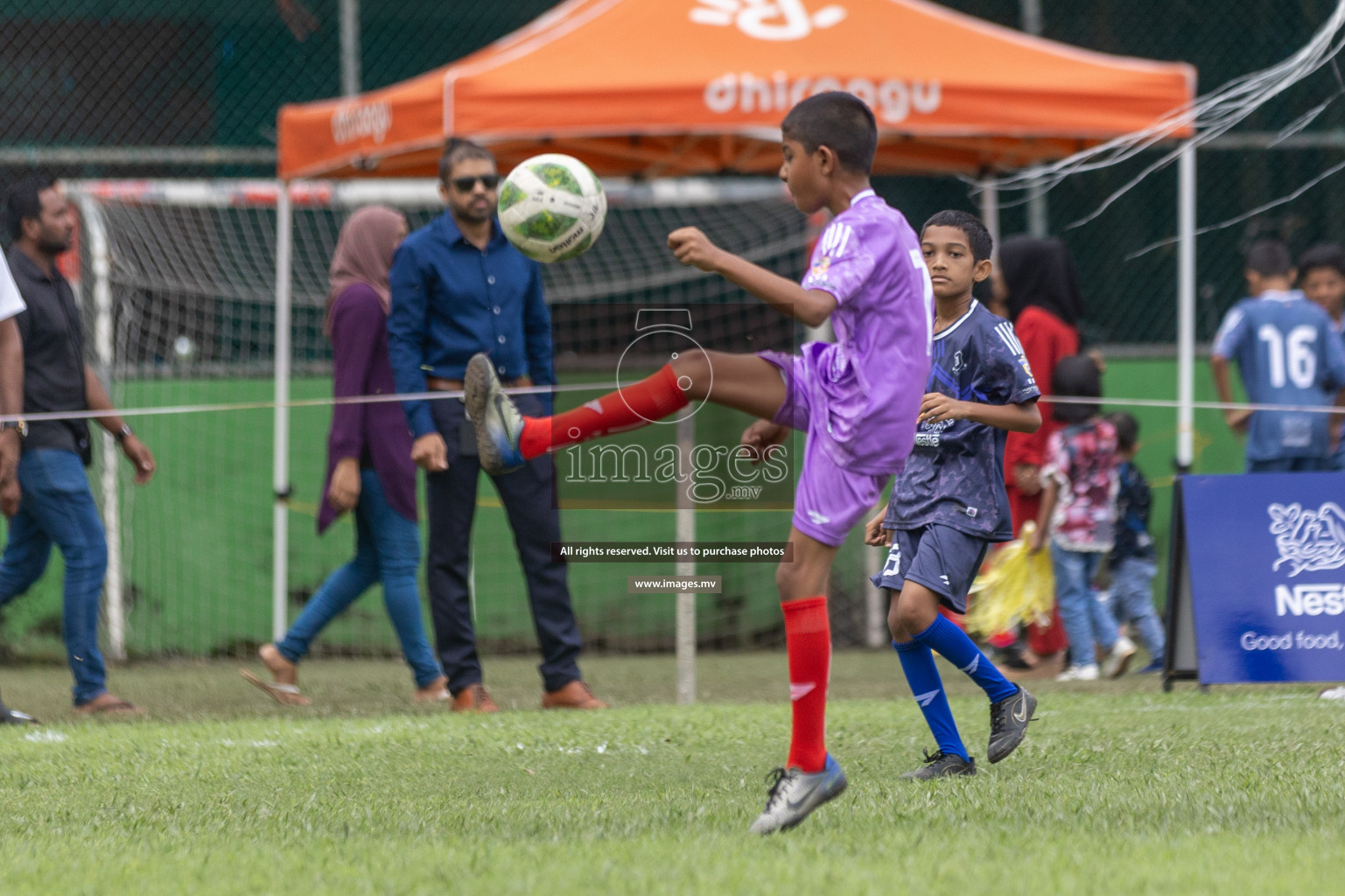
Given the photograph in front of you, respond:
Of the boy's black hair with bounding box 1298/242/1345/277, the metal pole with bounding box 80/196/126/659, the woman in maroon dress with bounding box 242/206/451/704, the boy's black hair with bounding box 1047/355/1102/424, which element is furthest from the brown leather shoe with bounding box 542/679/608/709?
the boy's black hair with bounding box 1298/242/1345/277

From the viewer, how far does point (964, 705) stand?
662cm

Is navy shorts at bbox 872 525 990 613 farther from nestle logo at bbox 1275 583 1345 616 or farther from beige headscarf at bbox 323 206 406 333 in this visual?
Answer: beige headscarf at bbox 323 206 406 333

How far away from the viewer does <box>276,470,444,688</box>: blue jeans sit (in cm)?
716

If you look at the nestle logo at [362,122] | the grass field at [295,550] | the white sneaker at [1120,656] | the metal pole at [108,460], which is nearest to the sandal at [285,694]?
the grass field at [295,550]

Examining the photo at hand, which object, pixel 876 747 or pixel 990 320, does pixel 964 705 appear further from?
pixel 990 320

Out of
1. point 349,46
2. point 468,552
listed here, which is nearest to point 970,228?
point 468,552

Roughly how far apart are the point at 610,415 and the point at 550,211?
51.8 inches

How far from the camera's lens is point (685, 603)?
22.9 ft

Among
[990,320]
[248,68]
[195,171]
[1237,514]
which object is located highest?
[248,68]

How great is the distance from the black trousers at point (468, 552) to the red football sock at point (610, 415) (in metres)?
2.13

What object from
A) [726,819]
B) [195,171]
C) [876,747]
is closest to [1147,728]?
[876,747]

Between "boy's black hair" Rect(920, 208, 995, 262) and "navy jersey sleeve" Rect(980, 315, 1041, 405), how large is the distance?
28cm

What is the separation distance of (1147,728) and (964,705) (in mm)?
1081

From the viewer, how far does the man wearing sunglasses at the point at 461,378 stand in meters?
6.60
